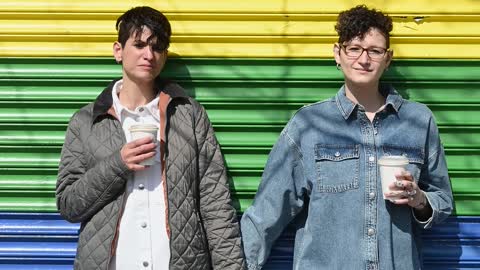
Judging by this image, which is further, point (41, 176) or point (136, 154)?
point (41, 176)

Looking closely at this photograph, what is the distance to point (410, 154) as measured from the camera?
3490 mm

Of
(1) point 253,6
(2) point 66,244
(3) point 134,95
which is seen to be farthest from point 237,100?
(2) point 66,244

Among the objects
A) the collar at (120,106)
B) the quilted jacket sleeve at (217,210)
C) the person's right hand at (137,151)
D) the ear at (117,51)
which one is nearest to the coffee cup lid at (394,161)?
the quilted jacket sleeve at (217,210)

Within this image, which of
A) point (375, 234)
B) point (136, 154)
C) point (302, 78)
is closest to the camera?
Result: point (136, 154)

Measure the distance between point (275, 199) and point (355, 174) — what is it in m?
0.45

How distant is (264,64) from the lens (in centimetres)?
396

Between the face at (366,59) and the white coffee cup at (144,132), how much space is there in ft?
3.29

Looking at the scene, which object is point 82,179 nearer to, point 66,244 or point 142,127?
point 142,127

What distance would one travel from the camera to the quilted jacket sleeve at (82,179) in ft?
10.8

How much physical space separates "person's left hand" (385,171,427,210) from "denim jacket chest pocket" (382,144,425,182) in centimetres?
17

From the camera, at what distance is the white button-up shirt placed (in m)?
3.38

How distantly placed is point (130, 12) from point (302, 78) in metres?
1.03

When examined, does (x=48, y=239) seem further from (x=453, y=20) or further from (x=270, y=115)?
(x=453, y=20)

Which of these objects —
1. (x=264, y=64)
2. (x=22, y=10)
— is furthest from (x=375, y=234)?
(x=22, y=10)
